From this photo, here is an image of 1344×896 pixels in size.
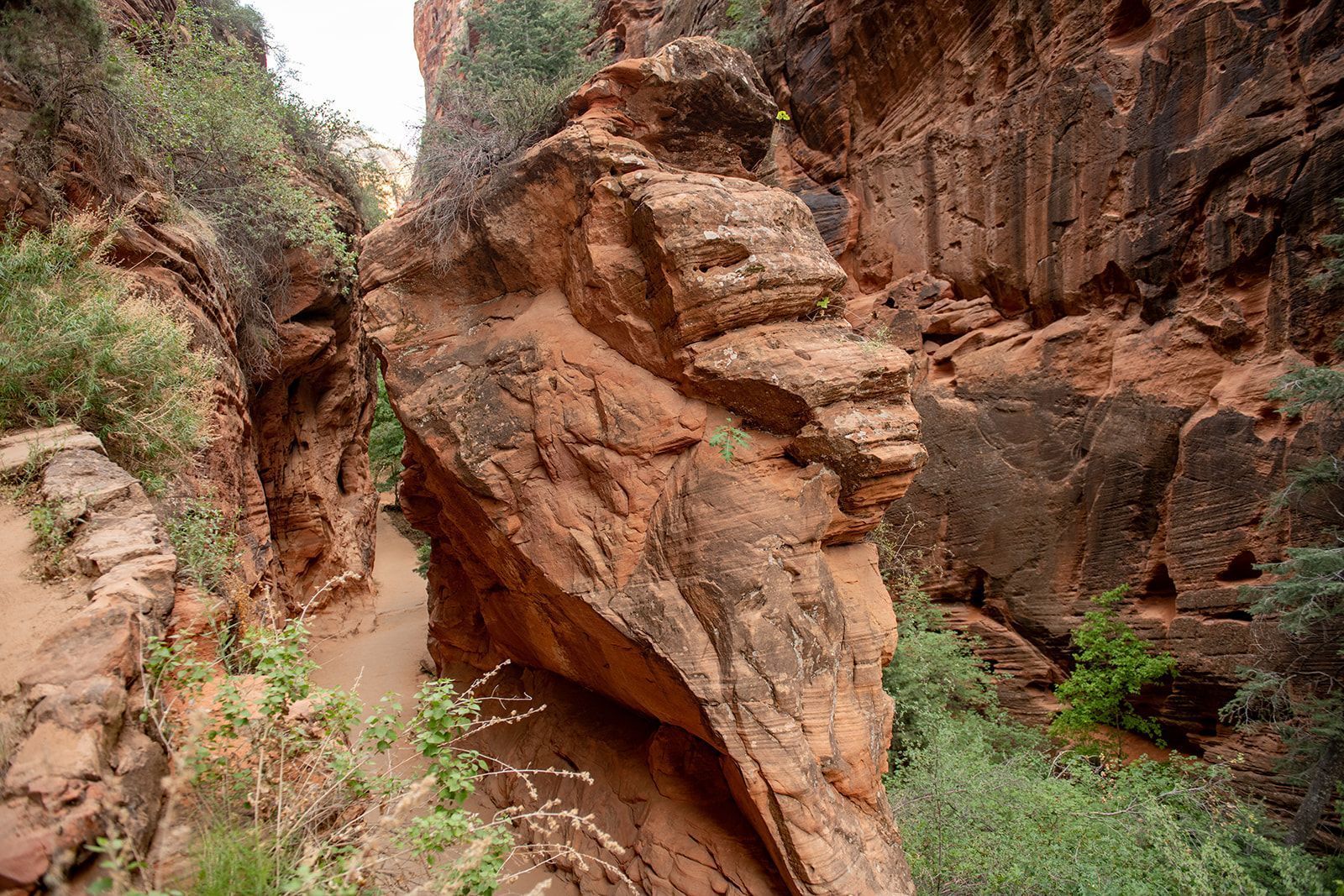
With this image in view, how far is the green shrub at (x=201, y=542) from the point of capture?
13.9ft

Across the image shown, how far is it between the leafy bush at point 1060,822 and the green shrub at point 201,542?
20.2 feet

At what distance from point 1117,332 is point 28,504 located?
10983 mm

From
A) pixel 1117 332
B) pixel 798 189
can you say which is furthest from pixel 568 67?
pixel 1117 332

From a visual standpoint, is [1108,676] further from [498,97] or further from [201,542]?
[498,97]

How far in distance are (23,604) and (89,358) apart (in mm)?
2117

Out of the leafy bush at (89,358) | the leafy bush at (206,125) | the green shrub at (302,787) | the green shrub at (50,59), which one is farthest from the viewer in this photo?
the leafy bush at (206,125)

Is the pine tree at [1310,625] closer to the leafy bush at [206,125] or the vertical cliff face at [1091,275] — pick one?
the vertical cliff face at [1091,275]

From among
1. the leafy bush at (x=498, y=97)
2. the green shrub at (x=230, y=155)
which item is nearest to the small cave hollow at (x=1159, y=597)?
the leafy bush at (x=498, y=97)

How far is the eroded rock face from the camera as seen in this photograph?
16.6 ft

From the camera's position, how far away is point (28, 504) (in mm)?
3158

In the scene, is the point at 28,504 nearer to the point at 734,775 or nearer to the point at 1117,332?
the point at 734,775

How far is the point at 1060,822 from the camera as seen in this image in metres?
5.92

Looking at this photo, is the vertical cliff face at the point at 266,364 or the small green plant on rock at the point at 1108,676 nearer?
the vertical cliff face at the point at 266,364

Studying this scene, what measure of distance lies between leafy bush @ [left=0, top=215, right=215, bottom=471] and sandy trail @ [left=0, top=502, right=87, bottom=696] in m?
1.22
